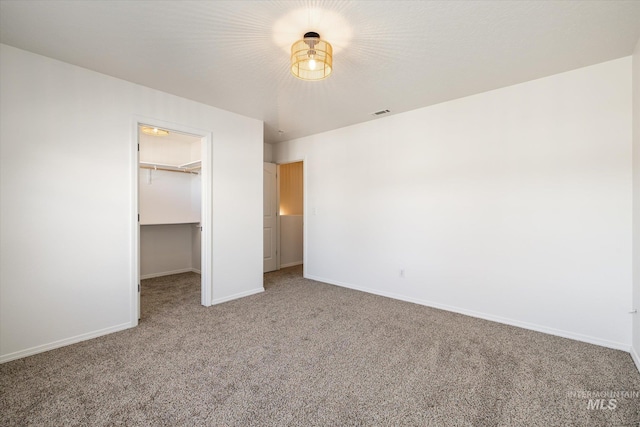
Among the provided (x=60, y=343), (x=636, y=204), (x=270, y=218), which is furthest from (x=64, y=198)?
(x=636, y=204)

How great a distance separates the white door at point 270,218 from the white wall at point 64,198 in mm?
2284

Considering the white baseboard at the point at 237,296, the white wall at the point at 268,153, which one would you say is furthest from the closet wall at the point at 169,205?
the white baseboard at the point at 237,296

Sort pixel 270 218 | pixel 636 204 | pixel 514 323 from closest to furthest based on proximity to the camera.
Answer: pixel 636 204 < pixel 514 323 < pixel 270 218

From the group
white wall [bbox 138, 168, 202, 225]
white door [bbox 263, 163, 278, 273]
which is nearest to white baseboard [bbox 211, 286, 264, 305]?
white door [bbox 263, 163, 278, 273]

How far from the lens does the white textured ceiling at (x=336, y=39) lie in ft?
6.15

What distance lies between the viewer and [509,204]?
3.02 meters

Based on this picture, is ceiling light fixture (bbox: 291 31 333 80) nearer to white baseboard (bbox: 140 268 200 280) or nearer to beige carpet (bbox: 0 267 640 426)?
beige carpet (bbox: 0 267 640 426)

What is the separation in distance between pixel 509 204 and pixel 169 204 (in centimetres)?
539

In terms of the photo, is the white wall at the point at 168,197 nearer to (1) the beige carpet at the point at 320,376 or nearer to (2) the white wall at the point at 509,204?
(1) the beige carpet at the point at 320,376

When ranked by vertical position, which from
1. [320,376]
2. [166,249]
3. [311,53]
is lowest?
[320,376]

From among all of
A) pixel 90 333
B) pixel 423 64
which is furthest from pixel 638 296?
pixel 90 333

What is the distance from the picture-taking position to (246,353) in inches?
95.6

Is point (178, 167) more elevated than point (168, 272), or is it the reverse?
point (178, 167)

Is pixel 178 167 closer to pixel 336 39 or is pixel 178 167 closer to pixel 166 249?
pixel 166 249
